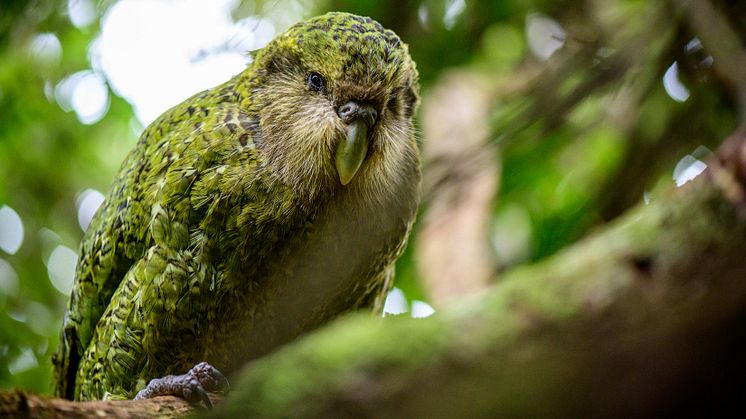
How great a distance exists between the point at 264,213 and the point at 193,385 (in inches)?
28.1

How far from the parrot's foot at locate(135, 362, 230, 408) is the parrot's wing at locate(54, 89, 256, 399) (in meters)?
0.55

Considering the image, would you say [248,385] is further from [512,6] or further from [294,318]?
[512,6]

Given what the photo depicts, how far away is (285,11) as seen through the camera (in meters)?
3.68

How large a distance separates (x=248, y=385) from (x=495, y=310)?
1.33 feet

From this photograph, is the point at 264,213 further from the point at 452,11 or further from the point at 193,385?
the point at 452,11

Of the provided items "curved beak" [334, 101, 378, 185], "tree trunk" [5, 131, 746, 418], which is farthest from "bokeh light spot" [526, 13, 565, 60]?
"tree trunk" [5, 131, 746, 418]

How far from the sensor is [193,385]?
2.48 metres

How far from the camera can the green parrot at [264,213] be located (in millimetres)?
2930

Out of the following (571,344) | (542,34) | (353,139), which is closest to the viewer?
(571,344)

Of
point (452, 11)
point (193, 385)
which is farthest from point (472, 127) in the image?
point (193, 385)

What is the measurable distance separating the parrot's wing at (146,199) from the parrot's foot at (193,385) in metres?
0.55

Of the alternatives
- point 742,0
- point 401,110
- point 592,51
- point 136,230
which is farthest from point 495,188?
point 136,230

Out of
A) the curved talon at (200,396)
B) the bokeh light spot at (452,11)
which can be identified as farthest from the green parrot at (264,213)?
the bokeh light spot at (452,11)

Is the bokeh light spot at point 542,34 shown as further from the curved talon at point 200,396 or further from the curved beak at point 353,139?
the curved talon at point 200,396
